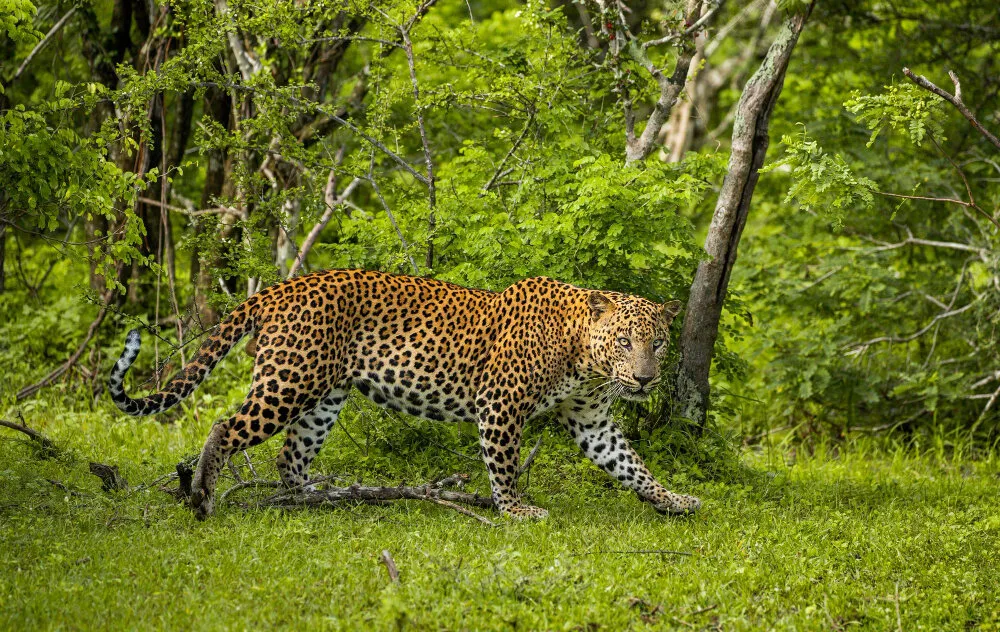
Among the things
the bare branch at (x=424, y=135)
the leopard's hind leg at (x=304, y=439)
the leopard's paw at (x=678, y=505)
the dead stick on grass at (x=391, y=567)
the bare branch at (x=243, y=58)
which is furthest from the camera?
the bare branch at (x=243, y=58)

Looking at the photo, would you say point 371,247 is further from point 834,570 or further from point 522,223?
point 834,570

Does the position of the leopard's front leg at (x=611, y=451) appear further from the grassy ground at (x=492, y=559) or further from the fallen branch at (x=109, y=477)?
the fallen branch at (x=109, y=477)

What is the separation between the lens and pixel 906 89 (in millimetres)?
7680

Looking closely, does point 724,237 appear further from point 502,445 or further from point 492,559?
point 492,559

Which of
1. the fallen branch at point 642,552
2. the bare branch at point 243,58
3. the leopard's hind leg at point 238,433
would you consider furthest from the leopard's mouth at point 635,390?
A: the bare branch at point 243,58

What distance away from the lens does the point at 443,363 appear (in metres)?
8.09

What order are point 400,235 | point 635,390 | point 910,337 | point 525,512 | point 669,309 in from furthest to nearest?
point 910,337 → point 400,235 → point 669,309 → point 525,512 → point 635,390

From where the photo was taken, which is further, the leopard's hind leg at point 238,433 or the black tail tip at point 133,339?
the leopard's hind leg at point 238,433

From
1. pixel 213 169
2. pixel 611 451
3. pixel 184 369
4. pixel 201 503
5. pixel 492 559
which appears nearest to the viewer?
pixel 492 559

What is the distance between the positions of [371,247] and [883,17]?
9031 mm

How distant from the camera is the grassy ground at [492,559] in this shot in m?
5.86

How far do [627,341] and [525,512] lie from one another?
130 centimetres

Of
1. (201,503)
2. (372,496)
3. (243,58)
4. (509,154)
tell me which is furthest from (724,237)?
(243,58)

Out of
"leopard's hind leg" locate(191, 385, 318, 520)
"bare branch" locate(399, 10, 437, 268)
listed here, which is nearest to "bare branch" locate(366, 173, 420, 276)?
"bare branch" locate(399, 10, 437, 268)
